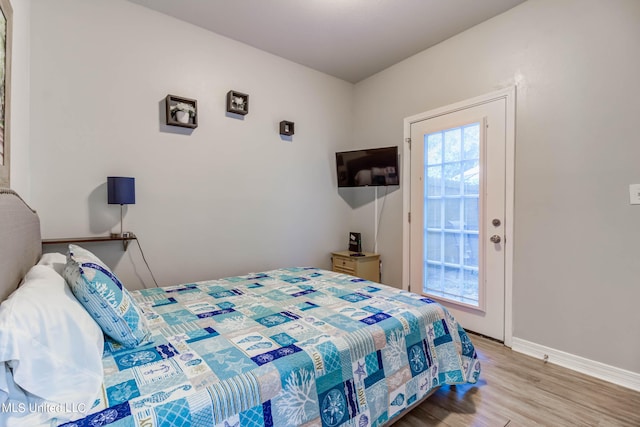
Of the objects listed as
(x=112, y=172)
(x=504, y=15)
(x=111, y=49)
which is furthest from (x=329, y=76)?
(x=112, y=172)

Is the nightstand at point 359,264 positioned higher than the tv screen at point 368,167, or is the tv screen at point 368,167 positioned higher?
the tv screen at point 368,167

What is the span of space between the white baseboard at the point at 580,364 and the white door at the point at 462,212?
19 cm

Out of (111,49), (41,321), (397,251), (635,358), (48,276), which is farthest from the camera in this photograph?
(397,251)

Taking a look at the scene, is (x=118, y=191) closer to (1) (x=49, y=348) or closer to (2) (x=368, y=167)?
(1) (x=49, y=348)

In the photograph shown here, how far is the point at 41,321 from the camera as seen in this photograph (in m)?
0.88

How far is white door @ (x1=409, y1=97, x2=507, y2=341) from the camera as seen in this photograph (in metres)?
2.64

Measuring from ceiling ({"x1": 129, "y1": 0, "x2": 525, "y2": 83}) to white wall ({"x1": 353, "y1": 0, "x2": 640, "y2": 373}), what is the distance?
354 millimetres

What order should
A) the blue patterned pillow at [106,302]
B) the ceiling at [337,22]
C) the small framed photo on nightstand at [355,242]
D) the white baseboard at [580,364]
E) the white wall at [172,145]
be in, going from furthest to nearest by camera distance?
1. the small framed photo on nightstand at [355,242]
2. the ceiling at [337,22]
3. the white wall at [172,145]
4. the white baseboard at [580,364]
5. the blue patterned pillow at [106,302]

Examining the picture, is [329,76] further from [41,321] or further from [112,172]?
[41,321]

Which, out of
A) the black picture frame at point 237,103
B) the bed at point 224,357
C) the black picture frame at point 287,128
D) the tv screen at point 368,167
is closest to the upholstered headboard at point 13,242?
the bed at point 224,357

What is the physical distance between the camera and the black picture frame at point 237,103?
9.71ft

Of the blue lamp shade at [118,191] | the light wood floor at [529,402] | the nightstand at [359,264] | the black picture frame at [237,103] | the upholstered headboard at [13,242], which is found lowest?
the light wood floor at [529,402]

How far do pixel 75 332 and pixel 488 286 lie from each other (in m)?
2.92

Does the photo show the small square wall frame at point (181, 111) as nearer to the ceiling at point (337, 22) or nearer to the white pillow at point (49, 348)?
the ceiling at point (337, 22)
